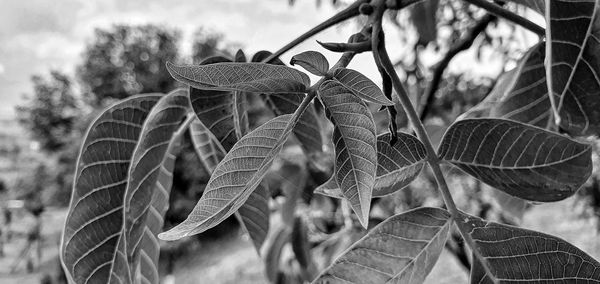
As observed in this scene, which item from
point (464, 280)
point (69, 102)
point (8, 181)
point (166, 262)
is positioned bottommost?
point (166, 262)

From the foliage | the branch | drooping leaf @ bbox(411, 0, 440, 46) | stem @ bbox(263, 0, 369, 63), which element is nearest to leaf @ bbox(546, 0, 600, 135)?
the foliage

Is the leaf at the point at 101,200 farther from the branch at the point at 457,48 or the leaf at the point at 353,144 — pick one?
the branch at the point at 457,48

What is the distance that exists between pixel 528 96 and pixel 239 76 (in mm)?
279

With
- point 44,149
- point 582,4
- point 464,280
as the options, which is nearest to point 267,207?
point 582,4

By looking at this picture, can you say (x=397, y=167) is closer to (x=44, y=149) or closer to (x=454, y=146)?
(x=454, y=146)

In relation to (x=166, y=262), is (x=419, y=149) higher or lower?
higher

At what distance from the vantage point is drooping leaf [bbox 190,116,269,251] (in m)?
0.37

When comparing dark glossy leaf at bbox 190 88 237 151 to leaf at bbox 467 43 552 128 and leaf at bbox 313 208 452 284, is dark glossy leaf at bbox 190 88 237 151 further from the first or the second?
leaf at bbox 467 43 552 128

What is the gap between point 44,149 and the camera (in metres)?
7.80

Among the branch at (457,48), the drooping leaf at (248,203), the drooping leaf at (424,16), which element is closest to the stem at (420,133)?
the drooping leaf at (248,203)

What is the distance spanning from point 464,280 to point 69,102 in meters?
6.57

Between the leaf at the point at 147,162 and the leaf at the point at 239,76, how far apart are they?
0.13m

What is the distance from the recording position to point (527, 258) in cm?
23

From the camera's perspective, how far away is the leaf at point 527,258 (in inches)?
8.9
